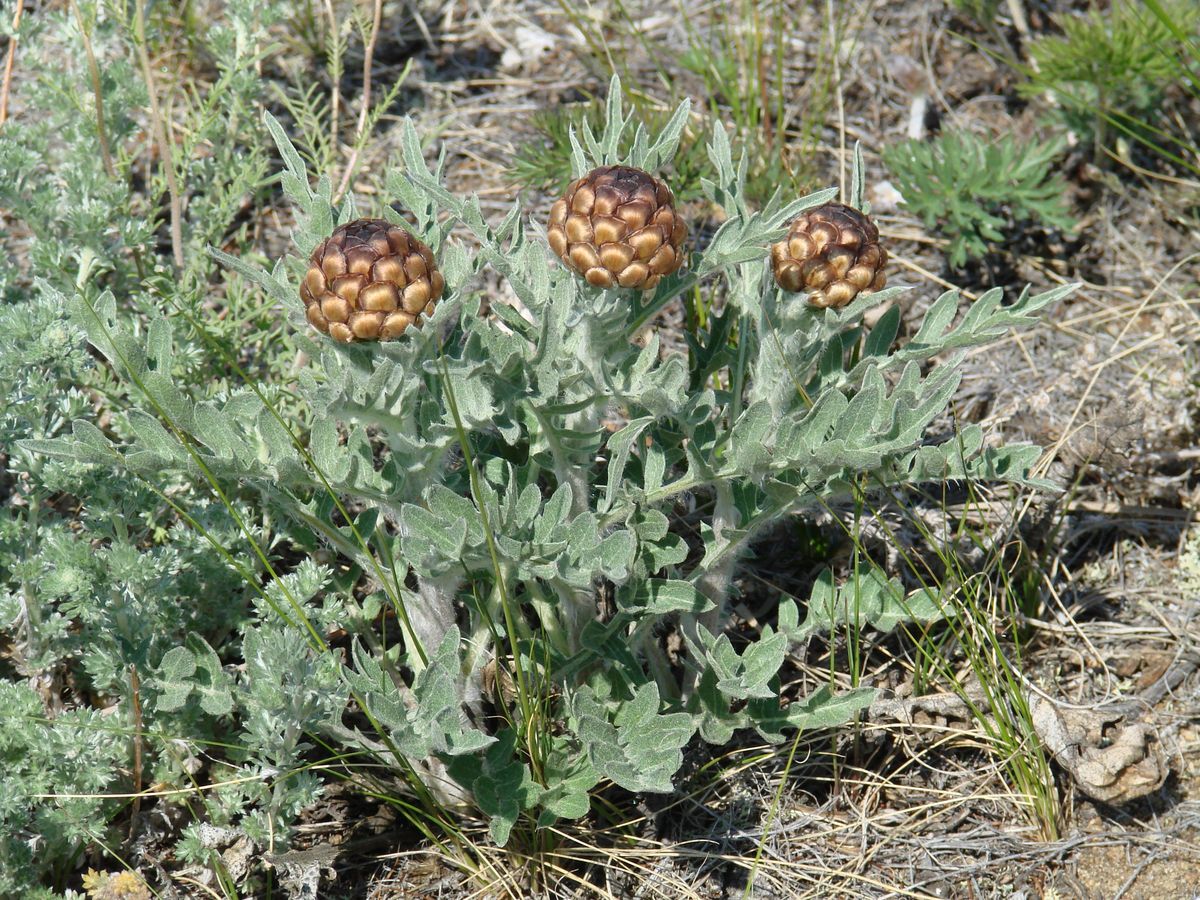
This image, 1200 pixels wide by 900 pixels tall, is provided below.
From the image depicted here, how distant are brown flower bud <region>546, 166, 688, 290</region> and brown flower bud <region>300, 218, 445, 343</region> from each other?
31cm

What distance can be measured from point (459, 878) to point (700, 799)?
682 millimetres

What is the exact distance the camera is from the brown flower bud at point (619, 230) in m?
2.38

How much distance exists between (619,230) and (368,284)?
509 mm

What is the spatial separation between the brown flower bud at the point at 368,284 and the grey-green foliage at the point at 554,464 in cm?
6

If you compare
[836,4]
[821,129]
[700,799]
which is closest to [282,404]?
[700,799]

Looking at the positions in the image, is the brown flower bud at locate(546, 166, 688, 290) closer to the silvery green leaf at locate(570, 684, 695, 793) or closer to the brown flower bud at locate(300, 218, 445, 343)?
the brown flower bud at locate(300, 218, 445, 343)

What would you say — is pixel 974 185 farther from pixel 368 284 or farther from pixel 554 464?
pixel 368 284

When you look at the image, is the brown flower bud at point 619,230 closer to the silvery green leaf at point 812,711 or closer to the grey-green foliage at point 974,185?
the silvery green leaf at point 812,711

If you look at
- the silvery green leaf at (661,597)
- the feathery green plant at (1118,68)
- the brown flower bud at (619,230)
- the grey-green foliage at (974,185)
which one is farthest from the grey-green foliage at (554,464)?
the feathery green plant at (1118,68)

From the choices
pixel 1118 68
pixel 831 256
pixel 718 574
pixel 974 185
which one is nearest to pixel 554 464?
pixel 718 574

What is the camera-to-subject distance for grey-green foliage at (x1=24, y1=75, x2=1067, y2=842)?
2.53m

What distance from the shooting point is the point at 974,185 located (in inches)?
168

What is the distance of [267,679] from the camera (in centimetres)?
262

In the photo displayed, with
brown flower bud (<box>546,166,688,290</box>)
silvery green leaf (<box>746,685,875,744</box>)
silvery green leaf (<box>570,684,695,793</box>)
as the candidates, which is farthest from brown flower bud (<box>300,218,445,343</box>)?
silvery green leaf (<box>746,685,875,744</box>)
